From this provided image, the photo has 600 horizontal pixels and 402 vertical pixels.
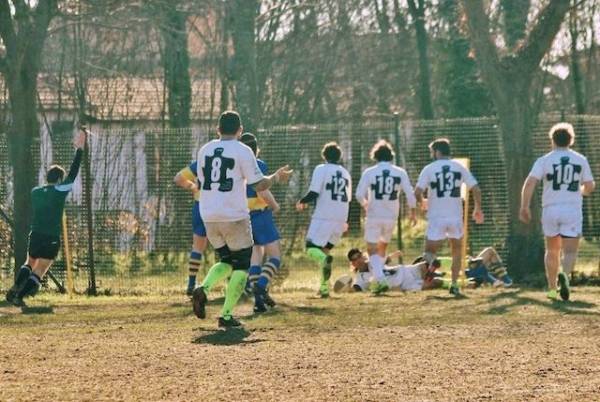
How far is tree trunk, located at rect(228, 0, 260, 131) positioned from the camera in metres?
19.4

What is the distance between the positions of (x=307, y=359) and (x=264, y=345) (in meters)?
1.06

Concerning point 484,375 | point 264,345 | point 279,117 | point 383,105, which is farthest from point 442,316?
point 383,105

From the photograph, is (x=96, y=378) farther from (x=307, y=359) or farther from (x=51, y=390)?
(x=307, y=359)

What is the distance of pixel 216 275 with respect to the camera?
12156mm

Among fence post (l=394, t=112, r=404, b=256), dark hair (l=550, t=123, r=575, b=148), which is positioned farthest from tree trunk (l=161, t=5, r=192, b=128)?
dark hair (l=550, t=123, r=575, b=148)

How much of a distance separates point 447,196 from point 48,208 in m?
4.71

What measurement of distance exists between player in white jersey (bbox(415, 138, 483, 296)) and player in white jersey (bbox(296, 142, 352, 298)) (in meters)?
0.96

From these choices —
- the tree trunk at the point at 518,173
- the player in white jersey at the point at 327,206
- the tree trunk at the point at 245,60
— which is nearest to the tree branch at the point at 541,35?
the tree trunk at the point at 518,173

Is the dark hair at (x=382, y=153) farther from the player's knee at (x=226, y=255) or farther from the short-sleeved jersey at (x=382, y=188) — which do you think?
the player's knee at (x=226, y=255)

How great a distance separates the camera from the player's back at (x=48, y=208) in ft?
51.6

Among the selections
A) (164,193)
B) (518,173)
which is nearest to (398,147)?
(518,173)

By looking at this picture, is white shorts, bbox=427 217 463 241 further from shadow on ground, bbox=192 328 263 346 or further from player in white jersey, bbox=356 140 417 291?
shadow on ground, bbox=192 328 263 346

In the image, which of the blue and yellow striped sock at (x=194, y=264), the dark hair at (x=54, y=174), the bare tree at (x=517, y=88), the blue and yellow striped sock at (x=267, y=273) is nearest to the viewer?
the blue and yellow striped sock at (x=267, y=273)

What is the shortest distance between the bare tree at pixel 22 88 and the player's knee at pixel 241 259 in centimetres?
697
